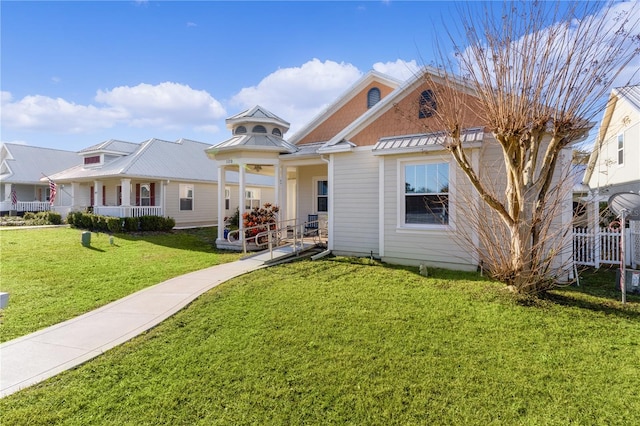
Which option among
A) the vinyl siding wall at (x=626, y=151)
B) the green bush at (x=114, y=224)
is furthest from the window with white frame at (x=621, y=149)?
the green bush at (x=114, y=224)

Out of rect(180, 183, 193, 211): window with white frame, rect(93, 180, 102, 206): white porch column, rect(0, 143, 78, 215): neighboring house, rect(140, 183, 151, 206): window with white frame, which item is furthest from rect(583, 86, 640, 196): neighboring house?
rect(0, 143, 78, 215): neighboring house

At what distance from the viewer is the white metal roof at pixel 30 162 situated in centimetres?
2773

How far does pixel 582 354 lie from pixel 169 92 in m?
22.0

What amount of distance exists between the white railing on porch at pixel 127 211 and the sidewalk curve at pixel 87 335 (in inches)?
514

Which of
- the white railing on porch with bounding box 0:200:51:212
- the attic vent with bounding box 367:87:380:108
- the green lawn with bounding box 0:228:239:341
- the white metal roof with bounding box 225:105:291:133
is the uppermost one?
the attic vent with bounding box 367:87:380:108

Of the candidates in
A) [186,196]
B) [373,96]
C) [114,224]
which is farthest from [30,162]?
[373,96]

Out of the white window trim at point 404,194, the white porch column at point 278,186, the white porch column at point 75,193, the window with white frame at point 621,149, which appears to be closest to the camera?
the white window trim at point 404,194

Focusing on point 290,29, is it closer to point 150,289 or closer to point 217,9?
point 217,9

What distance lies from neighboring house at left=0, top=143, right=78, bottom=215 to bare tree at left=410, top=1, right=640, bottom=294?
34.6m

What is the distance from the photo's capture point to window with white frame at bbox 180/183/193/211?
→ 2212cm

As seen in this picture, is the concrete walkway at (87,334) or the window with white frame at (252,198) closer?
the concrete walkway at (87,334)

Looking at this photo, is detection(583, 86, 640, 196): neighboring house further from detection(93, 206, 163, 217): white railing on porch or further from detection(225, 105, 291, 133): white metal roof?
detection(93, 206, 163, 217): white railing on porch

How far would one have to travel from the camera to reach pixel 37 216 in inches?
939

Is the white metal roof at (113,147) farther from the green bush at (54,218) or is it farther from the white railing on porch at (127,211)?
the white railing on porch at (127,211)
